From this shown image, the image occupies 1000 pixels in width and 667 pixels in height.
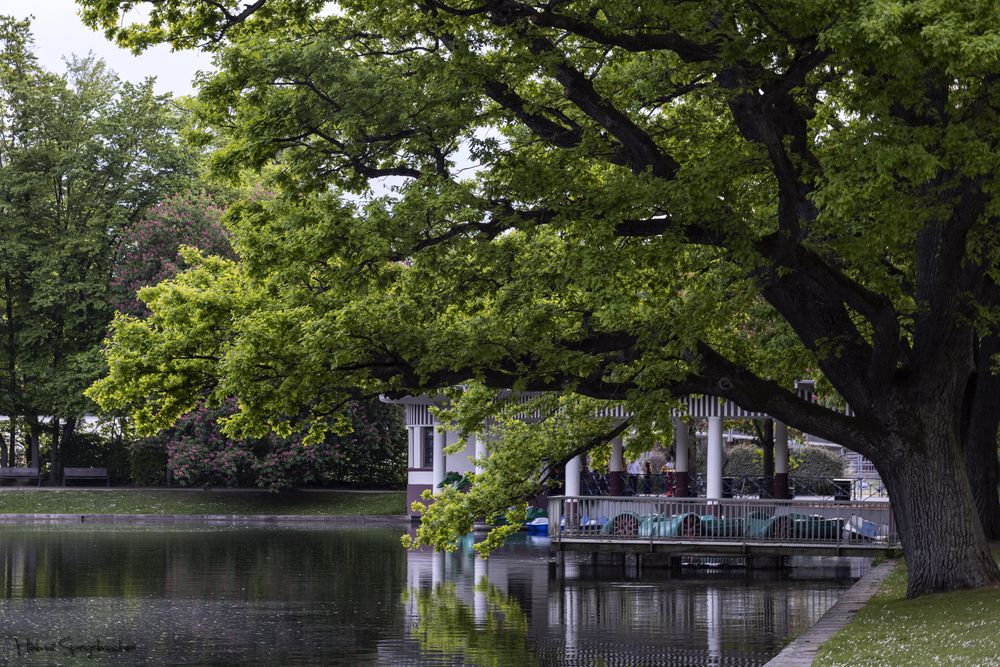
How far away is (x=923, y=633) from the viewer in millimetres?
15297

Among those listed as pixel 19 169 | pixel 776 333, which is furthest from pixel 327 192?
pixel 19 169

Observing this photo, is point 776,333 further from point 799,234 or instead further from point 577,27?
point 577,27

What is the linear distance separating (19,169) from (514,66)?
48767 millimetres

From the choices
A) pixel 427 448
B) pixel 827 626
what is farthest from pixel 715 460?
pixel 827 626

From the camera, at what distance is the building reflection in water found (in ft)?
59.5

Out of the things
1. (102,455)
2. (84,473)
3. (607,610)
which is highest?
(102,455)

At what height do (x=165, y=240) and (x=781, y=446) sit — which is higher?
(x=165, y=240)

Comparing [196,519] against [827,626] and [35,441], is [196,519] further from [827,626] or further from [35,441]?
[827,626]

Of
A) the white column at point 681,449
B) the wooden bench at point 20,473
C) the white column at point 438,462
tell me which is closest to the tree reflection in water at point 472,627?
the white column at point 681,449

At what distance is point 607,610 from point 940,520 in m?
6.40

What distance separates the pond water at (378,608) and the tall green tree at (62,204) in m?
24.2

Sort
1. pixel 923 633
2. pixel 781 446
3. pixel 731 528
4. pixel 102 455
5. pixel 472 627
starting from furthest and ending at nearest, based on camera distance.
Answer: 1. pixel 102 455
2. pixel 781 446
3. pixel 731 528
4. pixel 472 627
5. pixel 923 633

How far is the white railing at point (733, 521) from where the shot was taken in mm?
31219

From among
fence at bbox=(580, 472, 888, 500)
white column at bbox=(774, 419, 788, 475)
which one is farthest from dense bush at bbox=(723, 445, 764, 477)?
white column at bbox=(774, 419, 788, 475)
